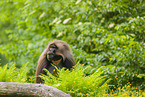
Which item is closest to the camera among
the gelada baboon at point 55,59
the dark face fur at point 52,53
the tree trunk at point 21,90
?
the tree trunk at point 21,90

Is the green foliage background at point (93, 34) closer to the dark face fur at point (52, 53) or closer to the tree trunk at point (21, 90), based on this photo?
the dark face fur at point (52, 53)

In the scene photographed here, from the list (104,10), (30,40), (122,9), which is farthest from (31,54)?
(122,9)

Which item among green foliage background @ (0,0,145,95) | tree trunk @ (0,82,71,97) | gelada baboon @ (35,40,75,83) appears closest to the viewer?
tree trunk @ (0,82,71,97)

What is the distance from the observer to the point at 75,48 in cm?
745

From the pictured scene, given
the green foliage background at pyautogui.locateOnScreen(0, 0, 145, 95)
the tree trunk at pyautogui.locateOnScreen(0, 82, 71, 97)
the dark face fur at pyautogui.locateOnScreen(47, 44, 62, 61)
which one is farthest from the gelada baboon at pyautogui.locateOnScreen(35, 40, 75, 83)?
the green foliage background at pyautogui.locateOnScreen(0, 0, 145, 95)

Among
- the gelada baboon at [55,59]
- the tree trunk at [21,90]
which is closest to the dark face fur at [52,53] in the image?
the gelada baboon at [55,59]

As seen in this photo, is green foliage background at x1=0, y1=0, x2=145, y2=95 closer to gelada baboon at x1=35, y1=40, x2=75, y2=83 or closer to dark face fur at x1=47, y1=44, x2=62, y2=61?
gelada baboon at x1=35, y1=40, x2=75, y2=83

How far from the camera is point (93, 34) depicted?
7.05 metres

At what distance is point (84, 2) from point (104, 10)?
0.78 meters

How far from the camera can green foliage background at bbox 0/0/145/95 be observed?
5953mm

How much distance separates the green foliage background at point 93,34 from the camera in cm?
595

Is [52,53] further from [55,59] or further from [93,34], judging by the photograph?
[93,34]

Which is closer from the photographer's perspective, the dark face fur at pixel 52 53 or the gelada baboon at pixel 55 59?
the dark face fur at pixel 52 53

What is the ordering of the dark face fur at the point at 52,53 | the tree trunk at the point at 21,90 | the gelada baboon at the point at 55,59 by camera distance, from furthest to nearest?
the gelada baboon at the point at 55,59 < the dark face fur at the point at 52,53 < the tree trunk at the point at 21,90
